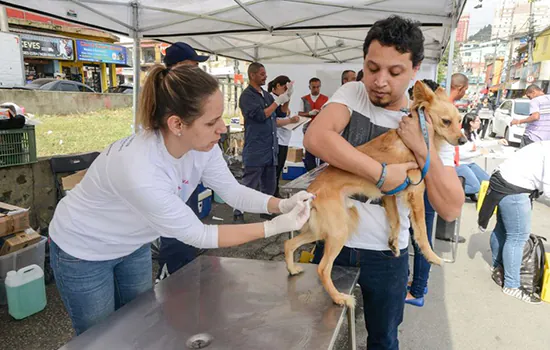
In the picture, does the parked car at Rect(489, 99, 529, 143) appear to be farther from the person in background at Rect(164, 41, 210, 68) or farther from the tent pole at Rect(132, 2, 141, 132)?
→ the person in background at Rect(164, 41, 210, 68)

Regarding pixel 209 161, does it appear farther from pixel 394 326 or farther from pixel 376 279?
pixel 394 326

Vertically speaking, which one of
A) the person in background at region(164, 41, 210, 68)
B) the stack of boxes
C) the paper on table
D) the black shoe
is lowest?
the black shoe

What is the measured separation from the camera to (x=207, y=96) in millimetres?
1335

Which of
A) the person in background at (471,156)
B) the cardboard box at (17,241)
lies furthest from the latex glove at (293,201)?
the person in background at (471,156)

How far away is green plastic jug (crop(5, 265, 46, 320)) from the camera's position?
2.83m

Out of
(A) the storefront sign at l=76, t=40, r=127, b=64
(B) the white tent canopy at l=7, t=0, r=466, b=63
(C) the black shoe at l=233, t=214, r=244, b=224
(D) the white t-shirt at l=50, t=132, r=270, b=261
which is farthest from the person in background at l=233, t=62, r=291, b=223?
(A) the storefront sign at l=76, t=40, r=127, b=64

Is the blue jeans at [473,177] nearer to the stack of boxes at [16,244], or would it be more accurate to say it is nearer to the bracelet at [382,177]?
the bracelet at [382,177]

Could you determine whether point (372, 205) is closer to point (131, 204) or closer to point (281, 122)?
point (131, 204)

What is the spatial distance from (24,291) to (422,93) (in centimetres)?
328

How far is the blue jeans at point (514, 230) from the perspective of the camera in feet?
10.6

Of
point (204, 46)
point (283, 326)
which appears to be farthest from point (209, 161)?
point (204, 46)

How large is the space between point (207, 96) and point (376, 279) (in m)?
1.05

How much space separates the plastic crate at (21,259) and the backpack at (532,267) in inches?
180

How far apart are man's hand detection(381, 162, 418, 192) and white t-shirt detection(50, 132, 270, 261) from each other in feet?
2.27
